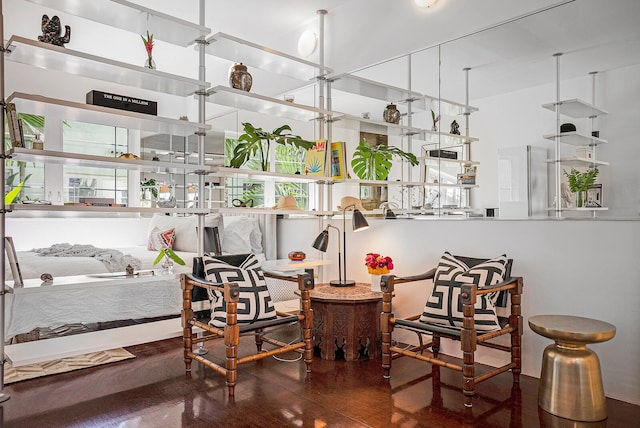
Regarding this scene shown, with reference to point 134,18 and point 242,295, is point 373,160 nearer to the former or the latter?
point 242,295

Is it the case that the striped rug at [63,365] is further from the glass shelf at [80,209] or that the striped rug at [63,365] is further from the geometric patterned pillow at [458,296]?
the geometric patterned pillow at [458,296]

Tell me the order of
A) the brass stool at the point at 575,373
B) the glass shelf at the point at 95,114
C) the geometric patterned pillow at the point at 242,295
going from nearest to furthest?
the brass stool at the point at 575,373 → the glass shelf at the point at 95,114 → the geometric patterned pillow at the point at 242,295

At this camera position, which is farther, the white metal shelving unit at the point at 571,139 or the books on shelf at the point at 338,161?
the books on shelf at the point at 338,161

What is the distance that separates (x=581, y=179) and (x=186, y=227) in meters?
3.54

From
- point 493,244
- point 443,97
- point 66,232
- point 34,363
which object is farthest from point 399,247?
point 66,232

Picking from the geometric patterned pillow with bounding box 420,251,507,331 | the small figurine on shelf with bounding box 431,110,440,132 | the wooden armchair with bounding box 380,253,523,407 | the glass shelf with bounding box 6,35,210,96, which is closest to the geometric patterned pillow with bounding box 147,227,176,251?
the glass shelf with bounding box 6,35,210,96

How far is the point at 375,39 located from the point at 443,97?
0.88 meters

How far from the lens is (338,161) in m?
3.88

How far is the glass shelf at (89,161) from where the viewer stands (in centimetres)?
256

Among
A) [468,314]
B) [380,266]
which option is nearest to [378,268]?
[380,266]

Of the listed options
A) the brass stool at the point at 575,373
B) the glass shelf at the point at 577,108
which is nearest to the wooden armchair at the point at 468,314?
the brass stool at the point at 575,373

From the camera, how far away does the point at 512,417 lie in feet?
7.39

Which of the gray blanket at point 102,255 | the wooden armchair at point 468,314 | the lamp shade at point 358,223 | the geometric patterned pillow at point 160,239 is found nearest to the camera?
the wooden armchair at point 468,314

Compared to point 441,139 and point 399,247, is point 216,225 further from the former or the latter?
point 441,139
